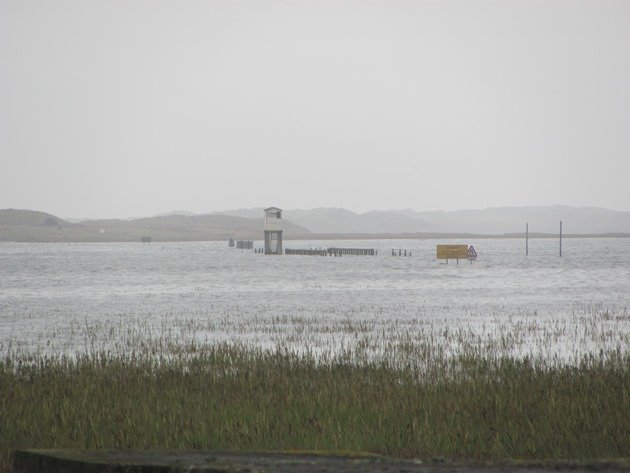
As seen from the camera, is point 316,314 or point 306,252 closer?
point 316,314

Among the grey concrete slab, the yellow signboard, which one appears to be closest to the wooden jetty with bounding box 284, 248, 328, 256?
the yellow signboard

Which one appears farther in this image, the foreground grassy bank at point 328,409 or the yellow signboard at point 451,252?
the yellow signboard at point 451,252

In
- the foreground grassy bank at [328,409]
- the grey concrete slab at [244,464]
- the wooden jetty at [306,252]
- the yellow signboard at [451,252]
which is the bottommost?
the wooden jetty at [306,252]

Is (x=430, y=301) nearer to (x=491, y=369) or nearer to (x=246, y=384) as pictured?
(x=491, y=369)

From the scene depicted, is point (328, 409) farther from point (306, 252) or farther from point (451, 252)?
point (306, 252)

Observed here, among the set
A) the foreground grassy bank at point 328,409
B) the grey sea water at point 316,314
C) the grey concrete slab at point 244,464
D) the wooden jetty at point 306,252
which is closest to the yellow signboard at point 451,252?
the wooden jetty at point 306,252

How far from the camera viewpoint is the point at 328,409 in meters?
11.9

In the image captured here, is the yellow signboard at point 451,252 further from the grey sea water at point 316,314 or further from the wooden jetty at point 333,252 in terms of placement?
the grey sea water at point 316,314

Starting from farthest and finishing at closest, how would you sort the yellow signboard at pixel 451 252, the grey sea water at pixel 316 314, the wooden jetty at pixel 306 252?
1. the wooden jetty at pixel 306 252
2. the yellow signboard at pixel 451 252
3. the grey sea water at pixel 316 314

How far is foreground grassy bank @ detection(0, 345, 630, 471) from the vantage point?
10.1 meters

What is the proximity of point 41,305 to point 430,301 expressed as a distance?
63.9 ft

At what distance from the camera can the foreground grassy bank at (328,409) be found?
33.1ft

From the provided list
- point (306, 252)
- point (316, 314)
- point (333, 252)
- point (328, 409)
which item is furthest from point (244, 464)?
point (333, 252)

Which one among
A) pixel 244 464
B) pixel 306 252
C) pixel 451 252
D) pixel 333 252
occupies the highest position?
pixel 244 464
